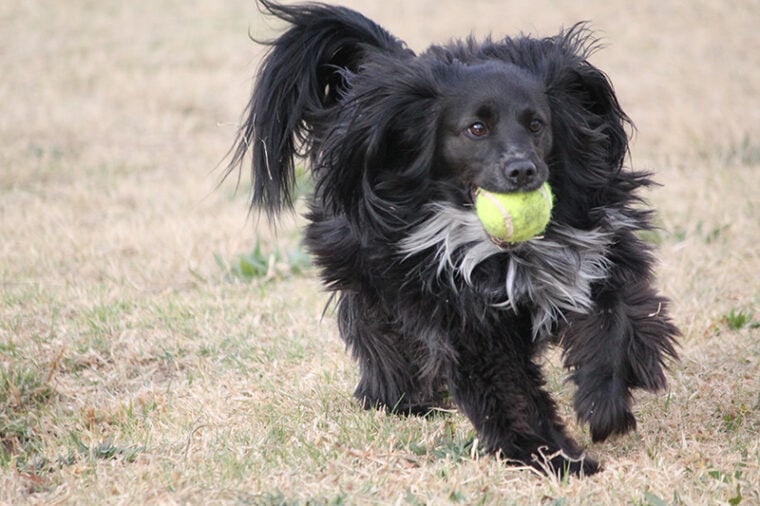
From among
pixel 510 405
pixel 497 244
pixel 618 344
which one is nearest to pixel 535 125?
pixel 497 244

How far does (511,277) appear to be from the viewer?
3727 mm

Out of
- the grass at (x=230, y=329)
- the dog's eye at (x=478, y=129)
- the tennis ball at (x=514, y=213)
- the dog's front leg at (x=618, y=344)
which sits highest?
the dog's eye at (x=478, y=129)

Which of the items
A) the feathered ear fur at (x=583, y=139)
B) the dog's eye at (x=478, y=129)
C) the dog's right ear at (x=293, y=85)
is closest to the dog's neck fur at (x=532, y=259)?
the feathered ear fur at (x=583, y=139)

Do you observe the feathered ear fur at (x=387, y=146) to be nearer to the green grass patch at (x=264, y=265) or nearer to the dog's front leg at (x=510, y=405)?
the dog's front leg at (x=510, y=405)

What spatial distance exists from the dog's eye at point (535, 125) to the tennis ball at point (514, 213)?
0.70 feet

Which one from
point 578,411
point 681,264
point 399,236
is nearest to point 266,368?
point 399,236

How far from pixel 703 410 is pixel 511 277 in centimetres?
107

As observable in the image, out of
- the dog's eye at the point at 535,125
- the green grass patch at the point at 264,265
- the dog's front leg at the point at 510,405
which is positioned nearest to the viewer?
the dog's front leg at the point at 510,405

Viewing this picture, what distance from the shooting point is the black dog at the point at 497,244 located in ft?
11.9

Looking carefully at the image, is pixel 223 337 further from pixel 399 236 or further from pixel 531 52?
pixel 531 52

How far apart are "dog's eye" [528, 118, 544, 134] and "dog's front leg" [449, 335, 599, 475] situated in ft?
2.43

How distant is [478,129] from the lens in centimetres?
368

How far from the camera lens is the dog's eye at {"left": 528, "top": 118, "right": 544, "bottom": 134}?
3.70 metres

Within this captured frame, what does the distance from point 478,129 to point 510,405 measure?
964 millimetres
